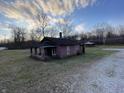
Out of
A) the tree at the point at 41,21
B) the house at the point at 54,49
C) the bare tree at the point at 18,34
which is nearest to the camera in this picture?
the house at the point at 54,49

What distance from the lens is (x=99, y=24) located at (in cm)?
9206

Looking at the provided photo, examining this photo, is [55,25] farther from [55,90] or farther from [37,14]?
[55,90]

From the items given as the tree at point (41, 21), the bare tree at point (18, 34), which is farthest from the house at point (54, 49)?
the bare tree at point (18, 34)

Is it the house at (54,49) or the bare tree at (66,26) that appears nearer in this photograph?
the house at (54,49)

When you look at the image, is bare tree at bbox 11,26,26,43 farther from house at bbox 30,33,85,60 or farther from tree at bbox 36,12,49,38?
house at bbox 30,33,85,60

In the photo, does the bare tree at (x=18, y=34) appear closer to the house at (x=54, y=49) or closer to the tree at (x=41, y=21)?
the tree at (x=41, y=21)

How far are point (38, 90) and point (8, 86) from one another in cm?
197

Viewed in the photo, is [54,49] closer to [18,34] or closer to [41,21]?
[41,21]

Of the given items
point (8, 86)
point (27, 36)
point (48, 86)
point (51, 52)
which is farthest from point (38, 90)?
point (27, 36)

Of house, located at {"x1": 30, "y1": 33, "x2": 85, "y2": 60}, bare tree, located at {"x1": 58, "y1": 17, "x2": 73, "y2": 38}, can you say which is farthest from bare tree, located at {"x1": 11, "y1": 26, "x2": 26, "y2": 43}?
house, located at {"x1": 30, "y1": 33, "x2": 85, "y2": 60}

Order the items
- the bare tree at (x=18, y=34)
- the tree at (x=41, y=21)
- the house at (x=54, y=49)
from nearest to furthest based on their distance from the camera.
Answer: the house at (x=54, y=49) → the tree at (x=41, y=21) → the bare tree at (x=18, y=34)

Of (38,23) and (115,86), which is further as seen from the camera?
(38,23)

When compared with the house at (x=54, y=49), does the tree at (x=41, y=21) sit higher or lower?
higher

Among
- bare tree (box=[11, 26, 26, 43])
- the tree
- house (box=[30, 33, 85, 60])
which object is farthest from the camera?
bare tree (box=[11, 26, 26, 43])
